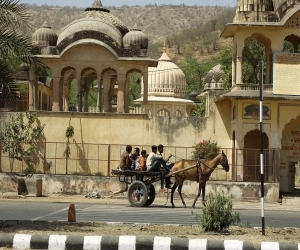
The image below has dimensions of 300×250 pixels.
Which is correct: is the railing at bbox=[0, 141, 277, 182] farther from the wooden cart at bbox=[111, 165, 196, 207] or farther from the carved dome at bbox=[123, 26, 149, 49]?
the wooden cart at bbox=[111, 165, 196, 207]

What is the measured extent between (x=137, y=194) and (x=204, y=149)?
29.1ft

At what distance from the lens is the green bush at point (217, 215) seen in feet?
48.2

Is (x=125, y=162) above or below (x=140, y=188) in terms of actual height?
above

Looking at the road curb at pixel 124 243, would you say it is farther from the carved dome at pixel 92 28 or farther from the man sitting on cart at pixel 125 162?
the carved dome at pixel 92 28

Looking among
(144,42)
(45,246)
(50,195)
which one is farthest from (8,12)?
(144,42)

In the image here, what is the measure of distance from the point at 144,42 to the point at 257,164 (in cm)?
797

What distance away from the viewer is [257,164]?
1227 inches

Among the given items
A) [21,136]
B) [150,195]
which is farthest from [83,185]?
[150,195]

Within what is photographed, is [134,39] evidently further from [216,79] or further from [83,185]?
[216,79]

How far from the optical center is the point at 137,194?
2372 centimetres

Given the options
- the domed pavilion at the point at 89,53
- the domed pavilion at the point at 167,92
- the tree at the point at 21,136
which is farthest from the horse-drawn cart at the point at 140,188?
the domed pavilion at the point at 167,92

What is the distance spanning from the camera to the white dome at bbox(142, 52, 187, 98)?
50375mm

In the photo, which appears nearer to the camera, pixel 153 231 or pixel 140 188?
pixel 153 231

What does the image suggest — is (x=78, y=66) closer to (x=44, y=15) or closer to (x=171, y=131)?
(x=171, y=131)
